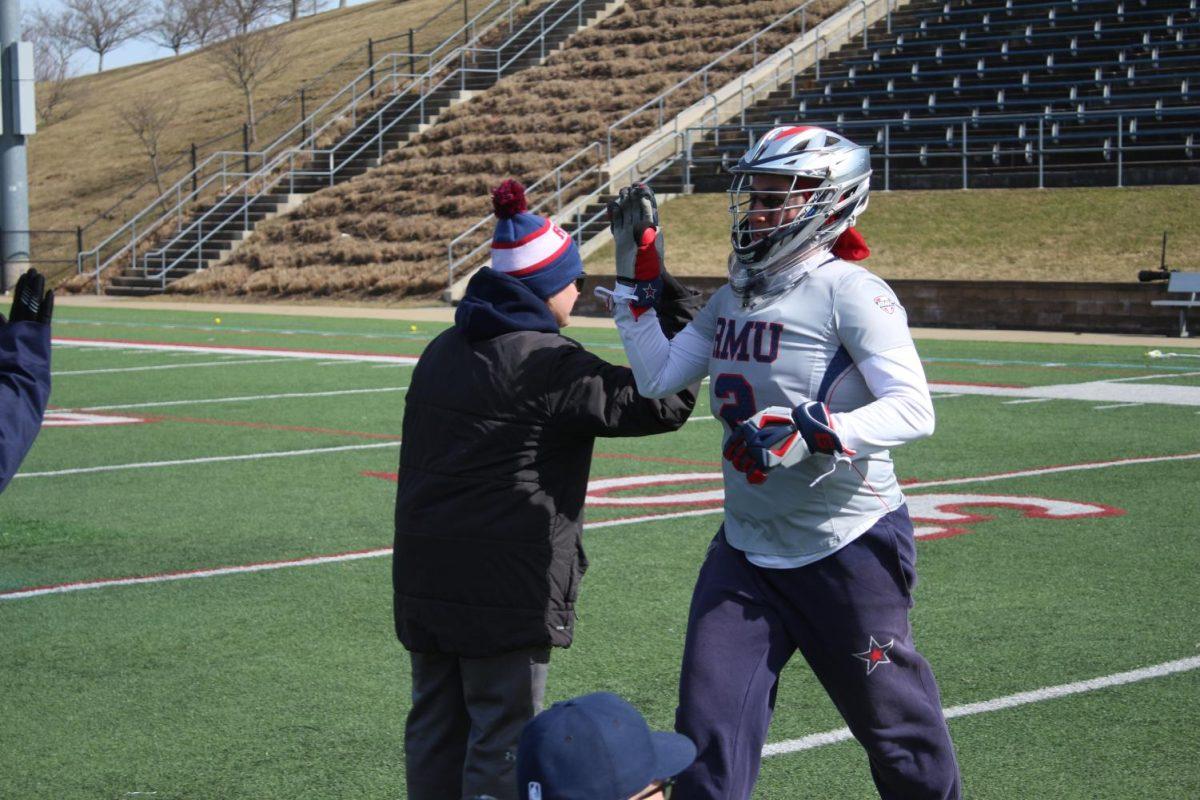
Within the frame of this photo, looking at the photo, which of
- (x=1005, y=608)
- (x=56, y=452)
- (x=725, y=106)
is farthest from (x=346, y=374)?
(x=725, y=106)

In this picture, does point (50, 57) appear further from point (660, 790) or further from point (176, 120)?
point (660, 790)

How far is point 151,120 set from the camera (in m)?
48.9

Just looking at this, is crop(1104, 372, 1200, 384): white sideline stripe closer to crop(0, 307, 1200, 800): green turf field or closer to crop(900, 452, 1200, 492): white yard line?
crop(0, 307, 1200, 800): green turf field

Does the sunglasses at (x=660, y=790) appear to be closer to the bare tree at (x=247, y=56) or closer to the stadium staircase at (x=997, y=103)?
the stadium staircase at (x=997, y=103)

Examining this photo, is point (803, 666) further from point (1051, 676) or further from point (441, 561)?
point (441, 561)

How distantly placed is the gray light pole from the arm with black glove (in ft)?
111

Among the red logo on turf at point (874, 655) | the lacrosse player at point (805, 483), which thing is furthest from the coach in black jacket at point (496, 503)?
the red logo on turf at point (874, 655)

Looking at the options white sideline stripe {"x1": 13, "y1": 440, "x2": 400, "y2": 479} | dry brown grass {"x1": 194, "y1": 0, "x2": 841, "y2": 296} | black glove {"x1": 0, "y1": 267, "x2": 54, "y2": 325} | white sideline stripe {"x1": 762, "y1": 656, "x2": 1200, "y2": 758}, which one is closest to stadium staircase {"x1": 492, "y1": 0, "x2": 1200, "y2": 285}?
dry brown grass {"x1": 194, "y1": 0, "x2": 841, "y2": 296}

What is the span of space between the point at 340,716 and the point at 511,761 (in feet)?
6.41

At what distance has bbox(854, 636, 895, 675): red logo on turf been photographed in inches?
153

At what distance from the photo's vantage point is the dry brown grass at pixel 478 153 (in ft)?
117

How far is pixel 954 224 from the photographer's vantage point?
93.1 feet

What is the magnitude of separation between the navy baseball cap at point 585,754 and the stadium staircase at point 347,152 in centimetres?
3596

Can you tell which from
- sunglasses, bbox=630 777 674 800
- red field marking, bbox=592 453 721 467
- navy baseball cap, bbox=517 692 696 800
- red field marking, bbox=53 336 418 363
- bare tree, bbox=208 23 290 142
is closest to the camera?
navy baseball cap, bbox=517 692 696 800
